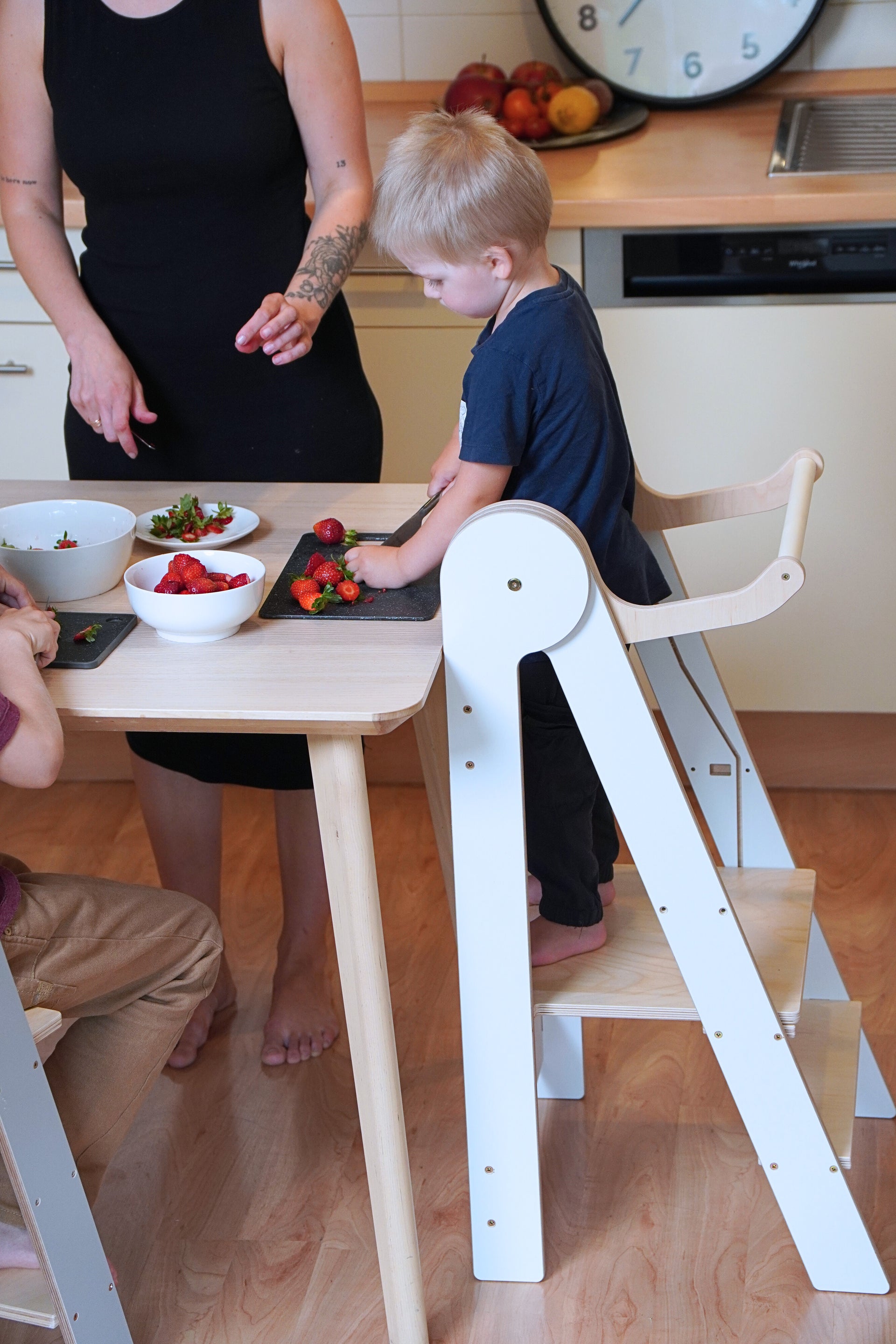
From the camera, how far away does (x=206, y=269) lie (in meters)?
1.60

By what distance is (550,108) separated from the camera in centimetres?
226

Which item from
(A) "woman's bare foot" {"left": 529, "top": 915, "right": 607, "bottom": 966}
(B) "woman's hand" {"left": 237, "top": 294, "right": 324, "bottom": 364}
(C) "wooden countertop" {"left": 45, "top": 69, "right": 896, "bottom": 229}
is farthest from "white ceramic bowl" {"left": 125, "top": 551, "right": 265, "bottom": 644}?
(C) "wooden countertop" {"left": 45, "top": 69, "right": 896, "bottom": 229}

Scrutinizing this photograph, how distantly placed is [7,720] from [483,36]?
75.6 inches

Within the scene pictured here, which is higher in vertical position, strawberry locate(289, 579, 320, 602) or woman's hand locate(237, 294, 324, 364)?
woman's hand locate(237, 294, 324, 364)

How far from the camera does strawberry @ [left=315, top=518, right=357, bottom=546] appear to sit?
133 centimetres

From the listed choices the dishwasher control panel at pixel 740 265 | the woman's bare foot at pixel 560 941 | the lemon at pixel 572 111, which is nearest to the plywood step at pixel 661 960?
the woman's bare foot at pixel 560 941

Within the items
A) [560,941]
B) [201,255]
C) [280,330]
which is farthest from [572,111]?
[560,941]

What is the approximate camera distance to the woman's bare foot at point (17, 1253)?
121 cm

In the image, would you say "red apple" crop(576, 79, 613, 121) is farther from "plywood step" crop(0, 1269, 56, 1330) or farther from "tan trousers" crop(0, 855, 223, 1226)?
"plywood step" crop(0, 1269, 56, 1330)

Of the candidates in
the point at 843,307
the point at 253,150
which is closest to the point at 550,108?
the point at 843,307

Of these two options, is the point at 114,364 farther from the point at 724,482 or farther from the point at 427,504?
the point at 724,482

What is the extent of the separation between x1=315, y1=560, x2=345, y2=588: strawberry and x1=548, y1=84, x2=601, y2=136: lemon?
4.28 feet

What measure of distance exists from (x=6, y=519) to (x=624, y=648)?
626mm

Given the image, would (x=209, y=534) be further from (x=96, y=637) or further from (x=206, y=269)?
(x=206, y=269)
